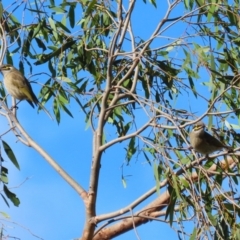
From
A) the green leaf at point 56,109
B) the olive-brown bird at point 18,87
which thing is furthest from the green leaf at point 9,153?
the olive-brown bird at point 18,87

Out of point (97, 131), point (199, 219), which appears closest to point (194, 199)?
point (199, 219)

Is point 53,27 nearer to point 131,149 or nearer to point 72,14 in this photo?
point 72,14

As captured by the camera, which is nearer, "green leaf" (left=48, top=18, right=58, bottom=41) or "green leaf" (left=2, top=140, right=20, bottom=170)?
"green leaf" (left=2, top=140, right=20, bottom=170)

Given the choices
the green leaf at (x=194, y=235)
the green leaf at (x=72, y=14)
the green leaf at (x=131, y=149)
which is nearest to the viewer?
the green leaf at (x=194, y=235)

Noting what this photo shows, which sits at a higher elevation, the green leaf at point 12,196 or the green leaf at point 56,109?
the green leaf at point 56,109

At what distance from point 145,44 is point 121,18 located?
27 centimetres

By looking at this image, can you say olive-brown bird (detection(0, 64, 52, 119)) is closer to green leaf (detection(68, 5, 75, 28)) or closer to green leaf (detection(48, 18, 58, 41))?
green leaf (detection(48, 18, 58, 41))

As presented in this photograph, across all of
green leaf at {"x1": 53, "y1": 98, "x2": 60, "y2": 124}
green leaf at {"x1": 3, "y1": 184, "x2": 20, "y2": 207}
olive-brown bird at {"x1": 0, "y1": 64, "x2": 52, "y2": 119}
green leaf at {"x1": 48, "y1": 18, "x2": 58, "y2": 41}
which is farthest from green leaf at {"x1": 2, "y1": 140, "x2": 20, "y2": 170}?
olive-brown bird at {"x1": 0, "y1": 64, "x2": 52, "y2": 119}

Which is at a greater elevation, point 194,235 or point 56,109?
point 56,109

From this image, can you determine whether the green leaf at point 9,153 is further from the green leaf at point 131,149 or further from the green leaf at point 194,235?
the green leaf at point 194,235

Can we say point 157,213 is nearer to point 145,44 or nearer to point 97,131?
point 97,131

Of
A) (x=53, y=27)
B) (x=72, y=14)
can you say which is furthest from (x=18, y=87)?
(x=72, y=14)

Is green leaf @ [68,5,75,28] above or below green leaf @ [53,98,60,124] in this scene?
above

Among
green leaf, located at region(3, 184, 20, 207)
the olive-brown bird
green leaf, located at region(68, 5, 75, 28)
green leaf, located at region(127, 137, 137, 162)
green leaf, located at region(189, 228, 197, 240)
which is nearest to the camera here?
green leaf, located at region(189, 228, 197, 240)
